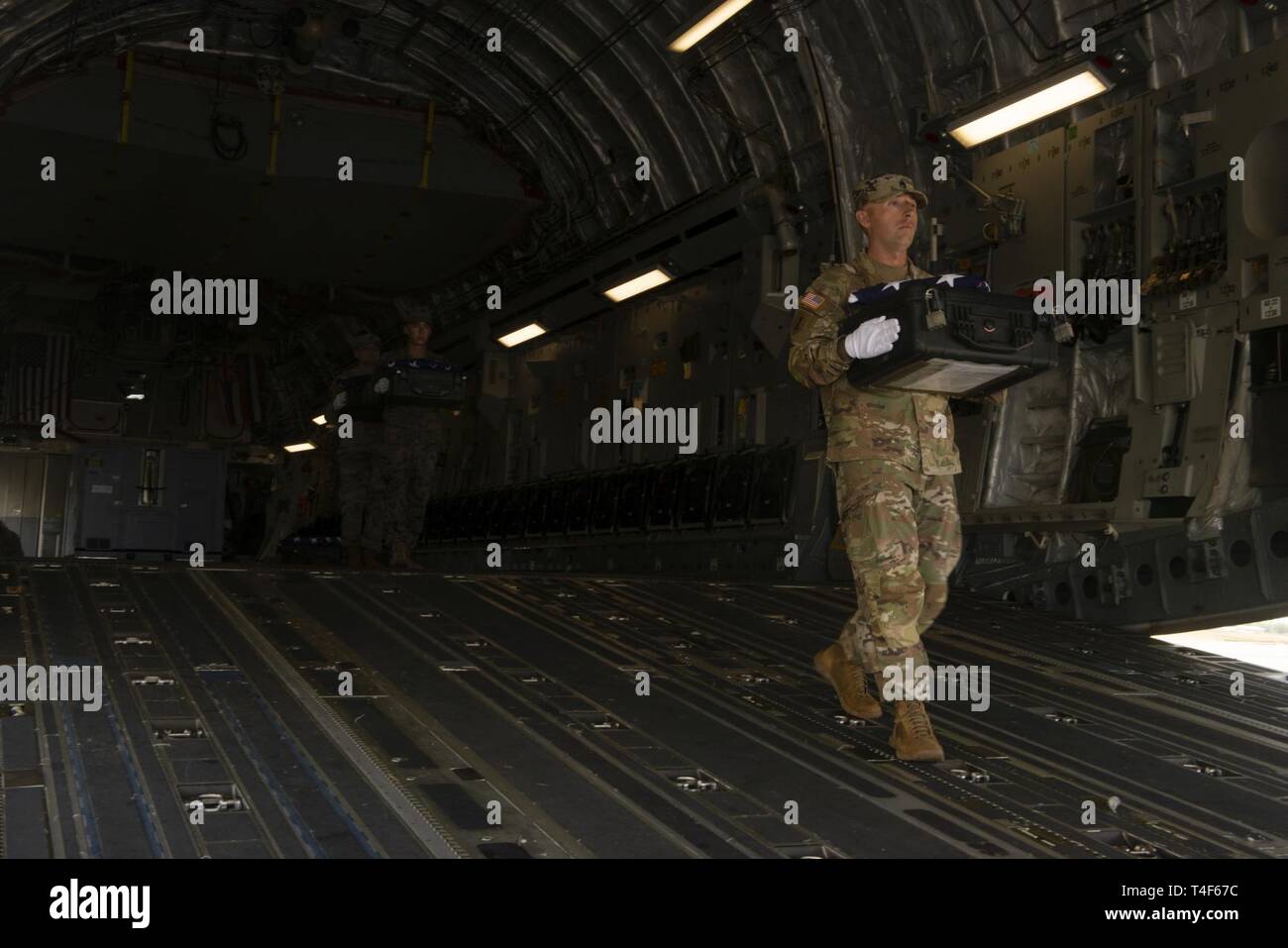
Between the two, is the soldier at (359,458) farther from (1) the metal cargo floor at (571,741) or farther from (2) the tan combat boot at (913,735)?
(2) the tan combat boot at (913,735)

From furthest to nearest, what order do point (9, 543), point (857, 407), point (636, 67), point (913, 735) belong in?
point (9, 543)
point (636, 67)
point (857, 407)
point (913, 735)

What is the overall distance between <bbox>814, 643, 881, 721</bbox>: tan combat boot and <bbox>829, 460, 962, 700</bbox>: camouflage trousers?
25cm

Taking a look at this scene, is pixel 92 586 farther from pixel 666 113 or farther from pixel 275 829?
pixel 666 113

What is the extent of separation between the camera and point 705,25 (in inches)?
427

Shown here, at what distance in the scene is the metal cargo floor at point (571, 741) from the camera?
3611 mm

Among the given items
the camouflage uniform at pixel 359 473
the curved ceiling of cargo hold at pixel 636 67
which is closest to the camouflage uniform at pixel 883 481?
the curved ceiling of cargo hold at pixel 636 67

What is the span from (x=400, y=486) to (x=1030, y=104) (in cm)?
Answer: 568

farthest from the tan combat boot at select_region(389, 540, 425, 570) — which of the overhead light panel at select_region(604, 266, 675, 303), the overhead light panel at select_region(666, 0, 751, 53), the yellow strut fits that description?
the yellow strut

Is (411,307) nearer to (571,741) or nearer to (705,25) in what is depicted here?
(705,25)

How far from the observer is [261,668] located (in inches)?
215

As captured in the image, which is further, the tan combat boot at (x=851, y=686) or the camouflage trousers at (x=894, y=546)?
the tan combat boot at (x=851, y=686)

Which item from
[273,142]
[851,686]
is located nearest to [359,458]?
[273,142]

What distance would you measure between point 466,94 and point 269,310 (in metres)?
9.77

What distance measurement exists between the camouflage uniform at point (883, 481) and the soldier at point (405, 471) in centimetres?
604
